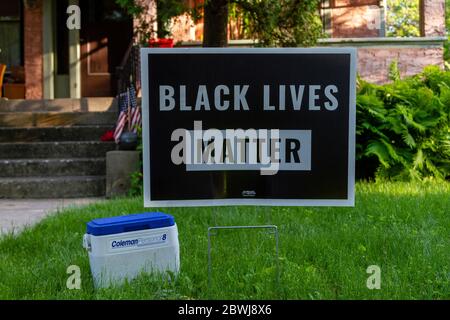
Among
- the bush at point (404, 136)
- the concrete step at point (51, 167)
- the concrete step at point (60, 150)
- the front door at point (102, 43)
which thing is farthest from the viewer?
the front door at point (102, 43)

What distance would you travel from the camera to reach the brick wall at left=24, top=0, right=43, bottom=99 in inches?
504

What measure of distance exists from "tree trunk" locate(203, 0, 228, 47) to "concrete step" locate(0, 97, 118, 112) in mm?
3722

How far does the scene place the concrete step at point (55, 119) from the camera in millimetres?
10844

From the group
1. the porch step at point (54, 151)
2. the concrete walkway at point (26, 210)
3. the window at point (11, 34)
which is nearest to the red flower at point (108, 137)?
the porch step at point (54, 151)

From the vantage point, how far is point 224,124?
151 inches

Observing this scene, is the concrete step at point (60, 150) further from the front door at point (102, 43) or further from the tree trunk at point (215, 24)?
the front door at point (102, 43)

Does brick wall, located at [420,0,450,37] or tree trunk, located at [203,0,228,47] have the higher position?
brick wall, located at [420,0,450,37]

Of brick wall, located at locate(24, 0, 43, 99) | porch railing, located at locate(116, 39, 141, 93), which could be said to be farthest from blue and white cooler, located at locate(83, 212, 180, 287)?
brick wall, located at locate(24, 0, 43, 99)

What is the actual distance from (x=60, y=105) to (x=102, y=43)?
237cm

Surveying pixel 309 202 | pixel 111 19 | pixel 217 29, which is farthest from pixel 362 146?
pixel 111 19

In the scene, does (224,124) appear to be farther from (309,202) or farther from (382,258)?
(382,258)

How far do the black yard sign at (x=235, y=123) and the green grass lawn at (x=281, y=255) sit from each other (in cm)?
54

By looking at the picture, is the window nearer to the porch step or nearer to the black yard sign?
the porch step

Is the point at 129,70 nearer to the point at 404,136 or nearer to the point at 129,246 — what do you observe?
the point at 404,136
